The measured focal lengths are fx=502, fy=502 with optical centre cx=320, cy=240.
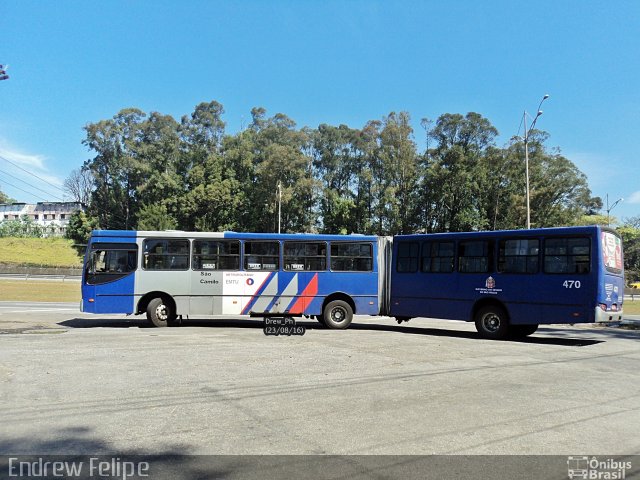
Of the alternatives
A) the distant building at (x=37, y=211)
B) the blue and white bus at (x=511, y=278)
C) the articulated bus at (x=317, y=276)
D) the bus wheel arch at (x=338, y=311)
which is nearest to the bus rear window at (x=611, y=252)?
the blue and white bus at (x=511, y=278)

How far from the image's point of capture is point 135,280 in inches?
658

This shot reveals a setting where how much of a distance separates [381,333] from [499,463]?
1155cm

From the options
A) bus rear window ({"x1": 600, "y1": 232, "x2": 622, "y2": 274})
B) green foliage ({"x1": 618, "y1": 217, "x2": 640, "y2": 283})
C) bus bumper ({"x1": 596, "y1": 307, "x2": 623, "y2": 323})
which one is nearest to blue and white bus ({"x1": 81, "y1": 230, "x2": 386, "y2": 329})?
bus bumper ({"x1": 596, "y1": 307, "x2": 623, "y2": 323})

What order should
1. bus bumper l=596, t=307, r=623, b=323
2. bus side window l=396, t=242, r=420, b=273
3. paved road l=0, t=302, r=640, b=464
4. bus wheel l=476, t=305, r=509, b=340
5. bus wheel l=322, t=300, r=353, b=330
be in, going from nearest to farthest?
paved road l=0, t=302, r=640, b=464
bus bumper l=596, t=307, r=623, b=323
bus wheel l=476, t=305, r=509, b=340
bus side window l=396, t=242, r=420, b=273
bus wheel l=322, t=300, r=353, b=330

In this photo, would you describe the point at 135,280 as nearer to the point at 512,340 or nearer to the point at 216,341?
the point at 216,341

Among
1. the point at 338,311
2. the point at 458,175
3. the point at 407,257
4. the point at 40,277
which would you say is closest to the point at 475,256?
the point at 407,257

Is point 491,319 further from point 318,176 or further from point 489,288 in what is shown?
point 318,176

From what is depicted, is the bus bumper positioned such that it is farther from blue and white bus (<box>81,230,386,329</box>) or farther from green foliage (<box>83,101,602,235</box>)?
green foliage (<box>83,101,602,235</box>)

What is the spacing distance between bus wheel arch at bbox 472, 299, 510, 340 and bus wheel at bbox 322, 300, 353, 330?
166 inches

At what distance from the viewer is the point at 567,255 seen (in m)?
14.1

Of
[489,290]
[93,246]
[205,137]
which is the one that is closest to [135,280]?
[93,246]

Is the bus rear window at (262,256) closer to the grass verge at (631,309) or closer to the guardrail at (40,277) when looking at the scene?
the grass verge at (631,309)

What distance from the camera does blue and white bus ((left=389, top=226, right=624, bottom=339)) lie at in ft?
44.8

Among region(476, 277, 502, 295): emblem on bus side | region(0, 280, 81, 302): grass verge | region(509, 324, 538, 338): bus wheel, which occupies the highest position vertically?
region(476, 277, 502, 295): emblem on bus side
